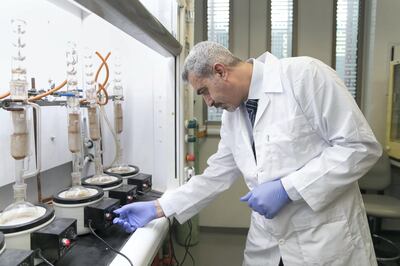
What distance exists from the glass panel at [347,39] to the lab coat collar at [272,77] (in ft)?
7.02

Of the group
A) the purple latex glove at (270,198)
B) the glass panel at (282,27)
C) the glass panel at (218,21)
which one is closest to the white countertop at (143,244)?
the purple latex glove at (270,198)

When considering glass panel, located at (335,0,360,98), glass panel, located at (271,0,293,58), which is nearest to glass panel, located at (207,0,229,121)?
glass panel, located at (271,0,293,58)

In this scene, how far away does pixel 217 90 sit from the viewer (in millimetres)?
1128

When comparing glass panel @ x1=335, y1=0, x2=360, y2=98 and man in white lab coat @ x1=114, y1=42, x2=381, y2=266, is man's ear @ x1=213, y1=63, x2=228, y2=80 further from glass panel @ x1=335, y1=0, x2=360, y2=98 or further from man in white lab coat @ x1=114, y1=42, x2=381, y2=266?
glass panel @ x1=335, y1=0, x2=360, y2=98

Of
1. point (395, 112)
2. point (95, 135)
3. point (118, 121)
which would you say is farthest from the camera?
point (395, 112)

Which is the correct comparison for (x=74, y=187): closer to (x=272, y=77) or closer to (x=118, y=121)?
(x=118, y=121)

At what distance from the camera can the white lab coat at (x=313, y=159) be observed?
3.19 feet

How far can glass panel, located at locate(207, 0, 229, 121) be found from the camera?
2994 millimetres

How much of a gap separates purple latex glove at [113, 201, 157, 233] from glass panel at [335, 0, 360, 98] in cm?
254

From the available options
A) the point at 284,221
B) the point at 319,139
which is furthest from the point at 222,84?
the point at 284,221

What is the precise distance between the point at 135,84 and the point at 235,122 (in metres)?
0.70

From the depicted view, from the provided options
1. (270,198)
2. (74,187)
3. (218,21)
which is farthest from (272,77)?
(218,21)

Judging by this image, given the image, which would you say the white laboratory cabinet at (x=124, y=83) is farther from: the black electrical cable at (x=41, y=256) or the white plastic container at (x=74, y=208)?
the black electrical cable at (x=41, y=256)

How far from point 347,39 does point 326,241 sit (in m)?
2.54
